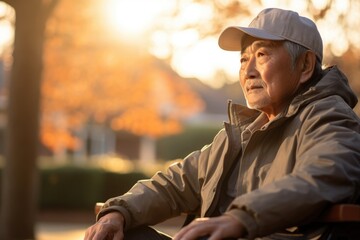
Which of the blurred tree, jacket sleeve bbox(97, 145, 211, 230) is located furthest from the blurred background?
jacket sleeve bbox(97, 145, 211, 230)

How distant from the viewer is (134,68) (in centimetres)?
2316

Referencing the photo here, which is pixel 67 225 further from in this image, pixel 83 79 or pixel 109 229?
pixel 109 229

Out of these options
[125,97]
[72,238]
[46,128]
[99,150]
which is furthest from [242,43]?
[99,150]

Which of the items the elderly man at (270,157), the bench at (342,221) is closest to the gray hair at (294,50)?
the elderly man at (270,157)

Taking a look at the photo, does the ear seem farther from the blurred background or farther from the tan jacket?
the blurred background

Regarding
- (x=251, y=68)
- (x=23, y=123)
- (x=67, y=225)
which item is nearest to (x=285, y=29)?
(x=251, y=68)

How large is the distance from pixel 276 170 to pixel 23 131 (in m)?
10.1

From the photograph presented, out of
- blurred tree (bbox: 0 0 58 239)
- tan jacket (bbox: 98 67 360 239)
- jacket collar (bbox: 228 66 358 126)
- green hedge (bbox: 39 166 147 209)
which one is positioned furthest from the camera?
green hedge (bbox: 39 166 147 209)

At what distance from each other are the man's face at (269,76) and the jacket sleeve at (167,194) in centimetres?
34

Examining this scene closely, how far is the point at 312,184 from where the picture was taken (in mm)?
3510

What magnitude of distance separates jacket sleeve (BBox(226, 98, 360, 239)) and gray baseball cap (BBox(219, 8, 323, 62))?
41cm

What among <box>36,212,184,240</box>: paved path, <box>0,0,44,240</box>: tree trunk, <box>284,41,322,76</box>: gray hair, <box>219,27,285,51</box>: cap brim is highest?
<box>219,27,285,51</box>: cap brim

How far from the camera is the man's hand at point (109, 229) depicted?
402 centimetres

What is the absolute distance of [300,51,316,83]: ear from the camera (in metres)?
4.13
